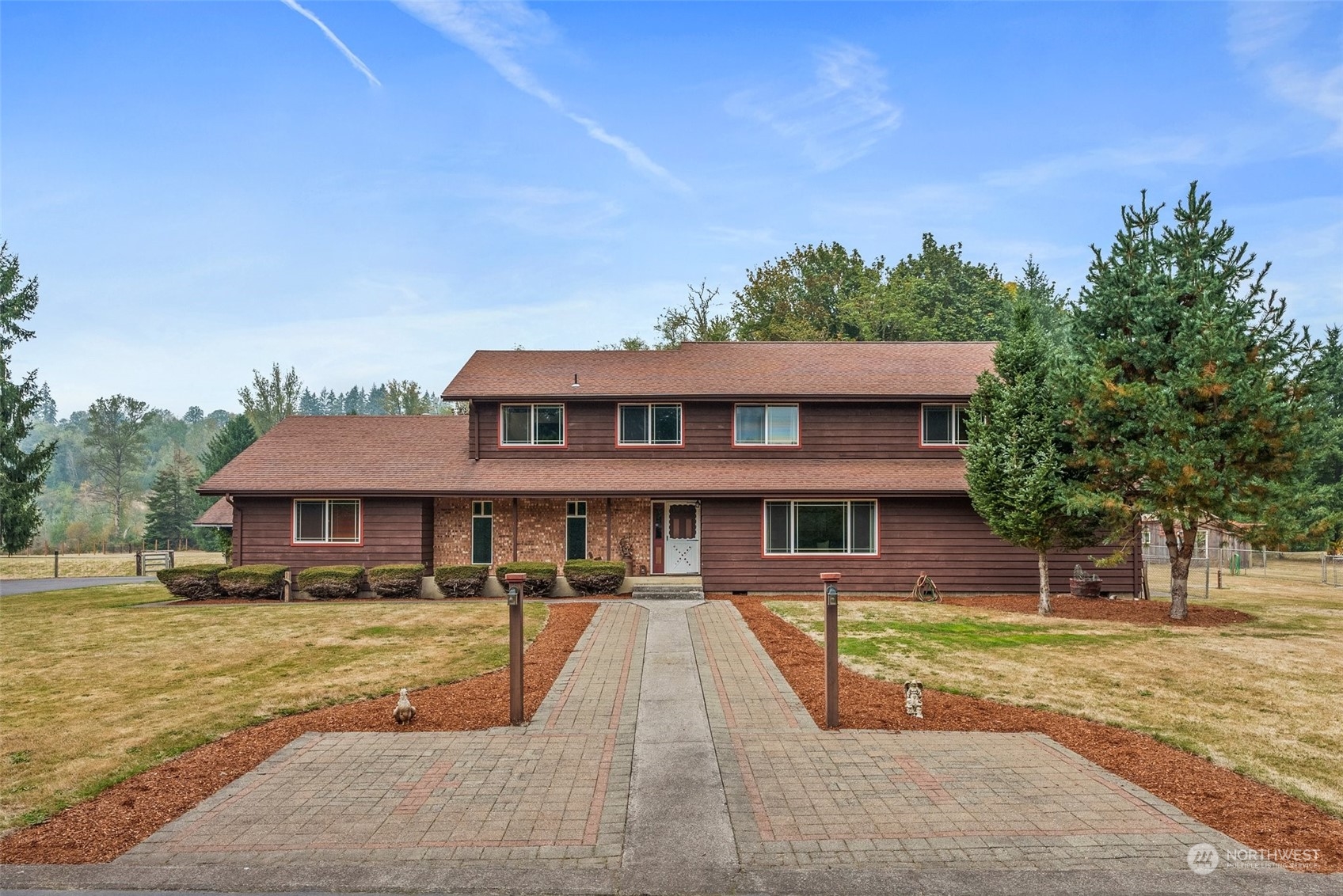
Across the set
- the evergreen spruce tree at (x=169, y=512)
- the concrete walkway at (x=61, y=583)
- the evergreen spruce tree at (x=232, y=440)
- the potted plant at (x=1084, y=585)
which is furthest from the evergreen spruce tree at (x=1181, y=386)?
the evergreen spruce tree at (x=169, y=512)

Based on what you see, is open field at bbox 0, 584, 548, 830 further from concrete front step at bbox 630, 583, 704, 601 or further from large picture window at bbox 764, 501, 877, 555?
large picture window at bbox 764, 501, 877, 555

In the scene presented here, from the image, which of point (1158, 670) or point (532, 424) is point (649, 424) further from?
point (1158, 670)

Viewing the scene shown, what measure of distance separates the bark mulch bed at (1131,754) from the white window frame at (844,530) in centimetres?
804

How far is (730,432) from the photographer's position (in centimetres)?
2006

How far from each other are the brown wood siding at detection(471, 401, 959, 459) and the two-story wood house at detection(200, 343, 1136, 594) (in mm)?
48

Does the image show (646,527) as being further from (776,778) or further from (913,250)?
(913,250)

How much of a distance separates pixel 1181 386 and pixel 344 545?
68.9 feet

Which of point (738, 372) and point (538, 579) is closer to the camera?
point (538, 579)

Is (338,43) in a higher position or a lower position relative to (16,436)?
higher

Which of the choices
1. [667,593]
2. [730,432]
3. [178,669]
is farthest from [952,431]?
[178,669]

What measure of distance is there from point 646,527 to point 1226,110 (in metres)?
17.7

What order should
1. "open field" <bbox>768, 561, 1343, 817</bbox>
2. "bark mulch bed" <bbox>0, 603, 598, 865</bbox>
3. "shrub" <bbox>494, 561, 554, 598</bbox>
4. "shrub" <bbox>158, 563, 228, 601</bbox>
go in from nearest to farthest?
"bark mulch bed" <bbox>0, 603, 598, 865</bbox> < "open field" <bbox>768, 561, 1343, 817</bbox> < "shrub" <bbox>494, 561, 554, 598</bbox> < "shrub" <bbox>158, 563, 228, 601</bbox>

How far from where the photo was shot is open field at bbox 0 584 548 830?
6.75m

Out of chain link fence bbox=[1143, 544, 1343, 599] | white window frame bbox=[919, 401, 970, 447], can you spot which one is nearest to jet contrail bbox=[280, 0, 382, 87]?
white window frame bbox=[919, 401, 970, 447]
